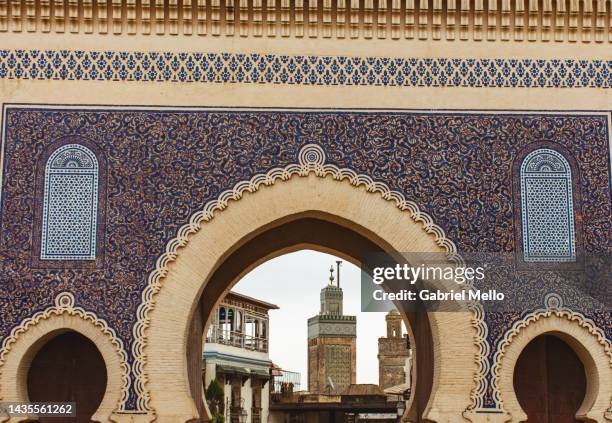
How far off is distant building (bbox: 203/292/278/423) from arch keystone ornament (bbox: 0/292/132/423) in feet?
37.4

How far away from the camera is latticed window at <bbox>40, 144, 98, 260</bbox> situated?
20.0ft

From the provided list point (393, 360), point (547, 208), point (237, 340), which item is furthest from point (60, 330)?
point (393, 360)

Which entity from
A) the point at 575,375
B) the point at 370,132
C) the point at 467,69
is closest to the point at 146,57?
the point at 370,132

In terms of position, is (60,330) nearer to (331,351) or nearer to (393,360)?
(393,360)

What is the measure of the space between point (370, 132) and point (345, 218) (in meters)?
0.58

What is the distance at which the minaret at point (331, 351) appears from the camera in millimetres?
28891

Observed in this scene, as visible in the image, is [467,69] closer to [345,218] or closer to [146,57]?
[345,218]

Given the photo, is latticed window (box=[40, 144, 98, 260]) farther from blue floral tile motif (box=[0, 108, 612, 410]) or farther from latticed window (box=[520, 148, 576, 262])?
latticed window (box=[520, 148, 576, 262])

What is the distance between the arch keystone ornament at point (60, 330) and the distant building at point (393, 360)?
Result: 73.0 ft

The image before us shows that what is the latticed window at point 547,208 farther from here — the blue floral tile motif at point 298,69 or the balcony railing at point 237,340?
the balcony railing at point 237,340

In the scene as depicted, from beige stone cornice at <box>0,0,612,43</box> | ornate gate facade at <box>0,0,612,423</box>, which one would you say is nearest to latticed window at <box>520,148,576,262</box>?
ornate gate facade at <box>0,0,612,423</box>

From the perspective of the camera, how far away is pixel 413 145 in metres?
6.33

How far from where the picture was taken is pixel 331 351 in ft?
97.1

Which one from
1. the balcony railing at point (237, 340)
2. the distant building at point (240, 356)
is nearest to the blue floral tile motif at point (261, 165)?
the distant building at point (240, 356)
